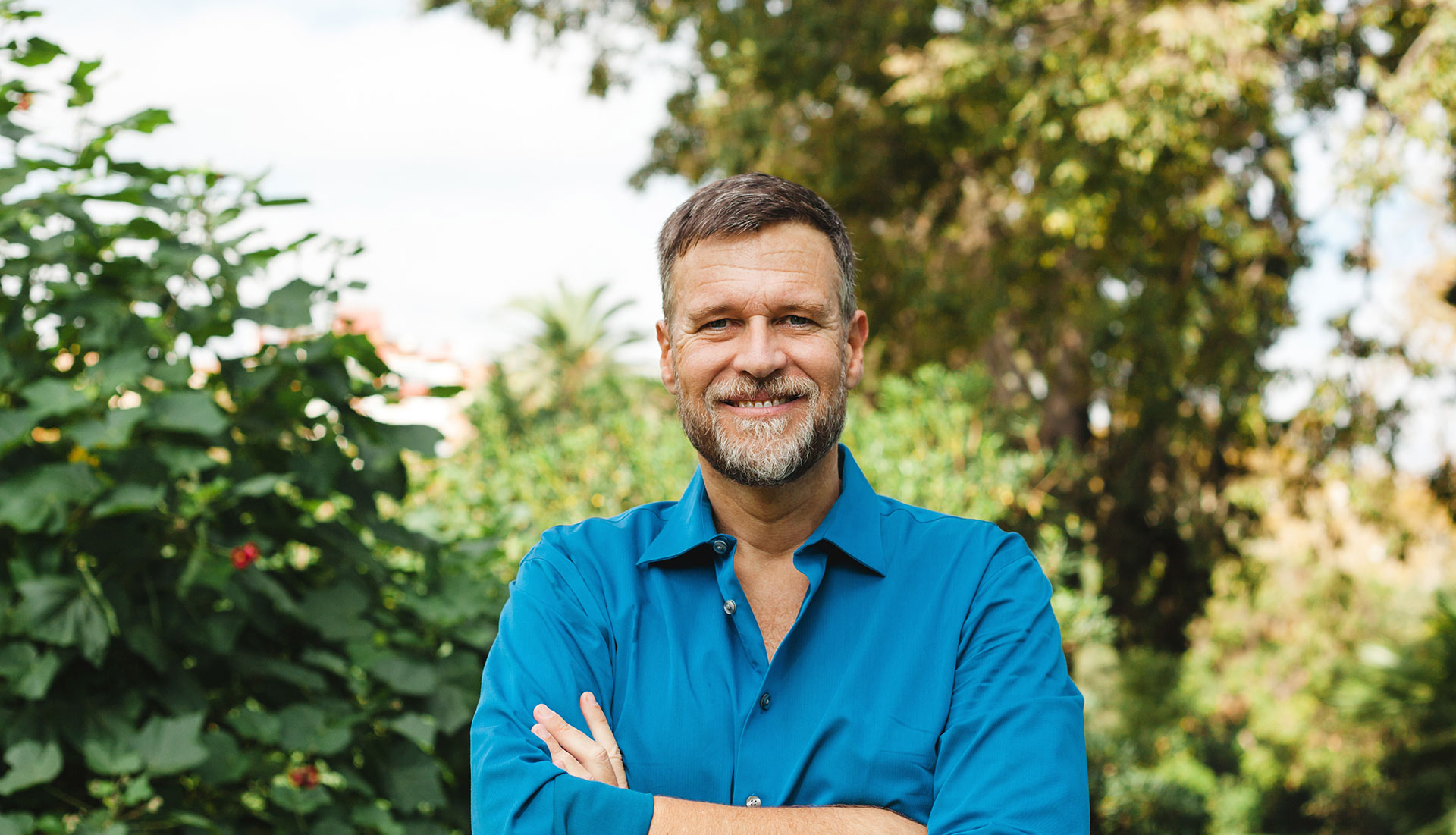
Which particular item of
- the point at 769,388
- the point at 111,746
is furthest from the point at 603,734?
the point at 111,746

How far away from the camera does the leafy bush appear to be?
234 centimetres

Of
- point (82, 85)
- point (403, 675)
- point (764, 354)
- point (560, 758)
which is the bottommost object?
point (403, 675)

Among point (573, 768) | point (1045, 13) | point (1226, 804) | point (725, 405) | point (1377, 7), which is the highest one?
point (1377, 7)

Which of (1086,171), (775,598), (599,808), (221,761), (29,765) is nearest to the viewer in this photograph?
(599,808)

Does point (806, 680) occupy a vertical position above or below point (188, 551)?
above

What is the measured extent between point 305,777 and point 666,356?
1.28 meters

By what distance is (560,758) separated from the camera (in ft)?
5.78

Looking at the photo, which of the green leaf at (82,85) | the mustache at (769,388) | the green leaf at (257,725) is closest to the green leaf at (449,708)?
the green leaf at (257,725)

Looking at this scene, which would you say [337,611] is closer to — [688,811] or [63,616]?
[63,616]

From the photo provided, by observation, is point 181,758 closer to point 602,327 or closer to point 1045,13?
point 1045,13

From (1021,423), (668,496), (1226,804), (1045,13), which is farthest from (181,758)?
(1226,804)

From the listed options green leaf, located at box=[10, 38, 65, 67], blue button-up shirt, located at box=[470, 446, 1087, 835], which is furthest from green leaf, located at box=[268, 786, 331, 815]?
green leaf, located at box=[10, 38, 65, 67]

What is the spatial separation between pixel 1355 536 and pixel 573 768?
3169cm

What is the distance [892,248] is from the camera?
11.7 metres
